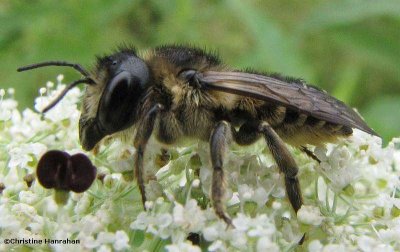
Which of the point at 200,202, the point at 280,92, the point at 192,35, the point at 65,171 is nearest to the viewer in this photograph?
the point at 65,171

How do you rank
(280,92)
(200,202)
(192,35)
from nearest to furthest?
(280,92) < (200,202) < (192,35)

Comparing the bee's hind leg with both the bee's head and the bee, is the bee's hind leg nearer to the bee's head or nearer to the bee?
the bee

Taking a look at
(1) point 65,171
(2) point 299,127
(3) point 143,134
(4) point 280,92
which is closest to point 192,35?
(2) point 299,127

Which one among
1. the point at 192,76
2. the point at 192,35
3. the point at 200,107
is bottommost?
the point at 192,35

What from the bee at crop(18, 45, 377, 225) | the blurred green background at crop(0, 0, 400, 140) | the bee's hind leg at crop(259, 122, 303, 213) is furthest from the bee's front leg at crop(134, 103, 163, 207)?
the blurred green background at crop(0, 0, 400, 140)

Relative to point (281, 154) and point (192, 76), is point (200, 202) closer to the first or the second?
point (281, 154)

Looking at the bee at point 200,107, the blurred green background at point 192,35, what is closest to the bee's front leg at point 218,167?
the bee at point 200,107

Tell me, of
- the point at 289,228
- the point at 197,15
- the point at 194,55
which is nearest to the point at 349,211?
the point at 289,228
